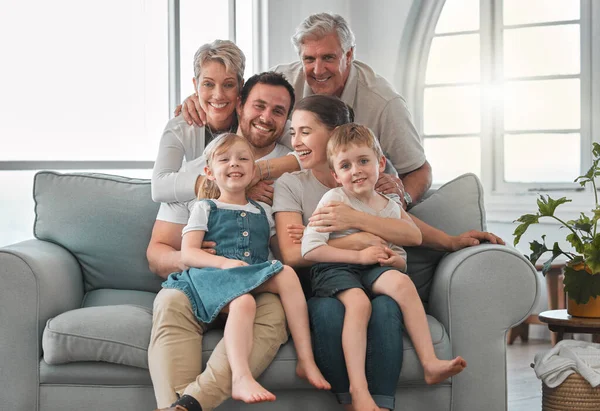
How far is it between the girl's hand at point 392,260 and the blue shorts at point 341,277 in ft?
0.05

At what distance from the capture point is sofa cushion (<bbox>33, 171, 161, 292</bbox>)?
Result: 275 cm

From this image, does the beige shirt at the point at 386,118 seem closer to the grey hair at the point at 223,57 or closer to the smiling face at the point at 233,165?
the grey hair at the point at 223,57

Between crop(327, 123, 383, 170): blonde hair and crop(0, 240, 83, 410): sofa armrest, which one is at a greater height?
crop(327, 123, 383, 170): blonde hair

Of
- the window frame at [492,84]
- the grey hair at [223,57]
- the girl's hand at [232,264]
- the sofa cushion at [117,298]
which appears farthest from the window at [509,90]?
the girl's hand at [232,264]

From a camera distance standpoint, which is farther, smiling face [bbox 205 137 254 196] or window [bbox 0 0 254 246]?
window [bbox 0 0 254 246]

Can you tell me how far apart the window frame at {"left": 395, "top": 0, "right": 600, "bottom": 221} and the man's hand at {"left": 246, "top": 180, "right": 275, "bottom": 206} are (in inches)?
97.8

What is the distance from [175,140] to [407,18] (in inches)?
106

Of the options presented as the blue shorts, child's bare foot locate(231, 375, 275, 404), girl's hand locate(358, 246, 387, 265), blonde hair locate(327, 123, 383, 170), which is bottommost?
child's bare foot locate(231, 375, 275, 404)

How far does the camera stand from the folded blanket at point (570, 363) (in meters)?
2.52

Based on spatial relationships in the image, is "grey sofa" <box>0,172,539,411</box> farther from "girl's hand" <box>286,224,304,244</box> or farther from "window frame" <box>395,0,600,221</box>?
"window frame" <box>395,0,600,221</box>

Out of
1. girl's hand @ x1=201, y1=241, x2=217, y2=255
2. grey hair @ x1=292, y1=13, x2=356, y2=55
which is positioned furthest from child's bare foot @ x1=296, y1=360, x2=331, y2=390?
grey hair @ x1=292, y1=13, x2=356, y2=55

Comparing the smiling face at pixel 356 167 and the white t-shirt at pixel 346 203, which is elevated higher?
the smiling face at pixel 356 167

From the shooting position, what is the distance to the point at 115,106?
4.19 meters

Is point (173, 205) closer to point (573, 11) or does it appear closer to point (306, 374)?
point (306, 374)
